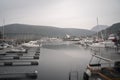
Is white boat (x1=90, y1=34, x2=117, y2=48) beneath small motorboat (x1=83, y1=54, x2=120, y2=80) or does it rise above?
above

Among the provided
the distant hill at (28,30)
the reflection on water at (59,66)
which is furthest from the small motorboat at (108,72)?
the distant hill at (28,30)

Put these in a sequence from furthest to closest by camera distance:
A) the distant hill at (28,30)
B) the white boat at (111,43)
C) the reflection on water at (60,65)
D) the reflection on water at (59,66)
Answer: the distant hill at (28,30) → the white boat at (111,43) → the reflection on water at (60,65) → the reflection on water at (59,66)

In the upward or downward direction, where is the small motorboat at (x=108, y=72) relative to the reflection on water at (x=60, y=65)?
upward

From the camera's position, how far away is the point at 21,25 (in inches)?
5162

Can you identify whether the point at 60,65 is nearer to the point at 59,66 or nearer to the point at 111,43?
the point at 59,66

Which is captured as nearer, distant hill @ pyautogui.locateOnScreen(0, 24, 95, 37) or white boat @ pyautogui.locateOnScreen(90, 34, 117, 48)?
white boat @ pyautogui.locateOnScreen(90, 34, 117, 48)

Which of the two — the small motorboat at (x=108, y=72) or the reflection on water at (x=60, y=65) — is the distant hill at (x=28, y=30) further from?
the small motorboat at (x=108, y=72)

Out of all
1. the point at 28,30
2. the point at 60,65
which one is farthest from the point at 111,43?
the point at 28,30

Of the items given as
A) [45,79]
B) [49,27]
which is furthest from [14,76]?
[49,27]

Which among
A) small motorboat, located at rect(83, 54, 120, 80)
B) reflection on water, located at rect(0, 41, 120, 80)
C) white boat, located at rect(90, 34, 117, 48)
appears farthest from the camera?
white boat, located at rect(90, 34, 117, 48)

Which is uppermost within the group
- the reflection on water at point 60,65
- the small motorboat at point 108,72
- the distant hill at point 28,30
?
the distant hill at point 28,30

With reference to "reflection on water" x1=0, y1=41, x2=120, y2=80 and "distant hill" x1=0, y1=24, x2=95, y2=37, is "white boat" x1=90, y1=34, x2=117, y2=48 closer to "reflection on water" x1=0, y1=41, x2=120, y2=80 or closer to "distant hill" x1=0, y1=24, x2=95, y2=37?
"reflection on water" x1=0, y1=41, x2=120, y2=80

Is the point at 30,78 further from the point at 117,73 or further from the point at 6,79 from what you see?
the point at 117,73

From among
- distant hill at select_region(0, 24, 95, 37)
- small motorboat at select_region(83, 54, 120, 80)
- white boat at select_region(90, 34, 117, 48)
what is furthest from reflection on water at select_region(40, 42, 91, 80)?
distant hill at select_region(0, 24, 95, 37)
